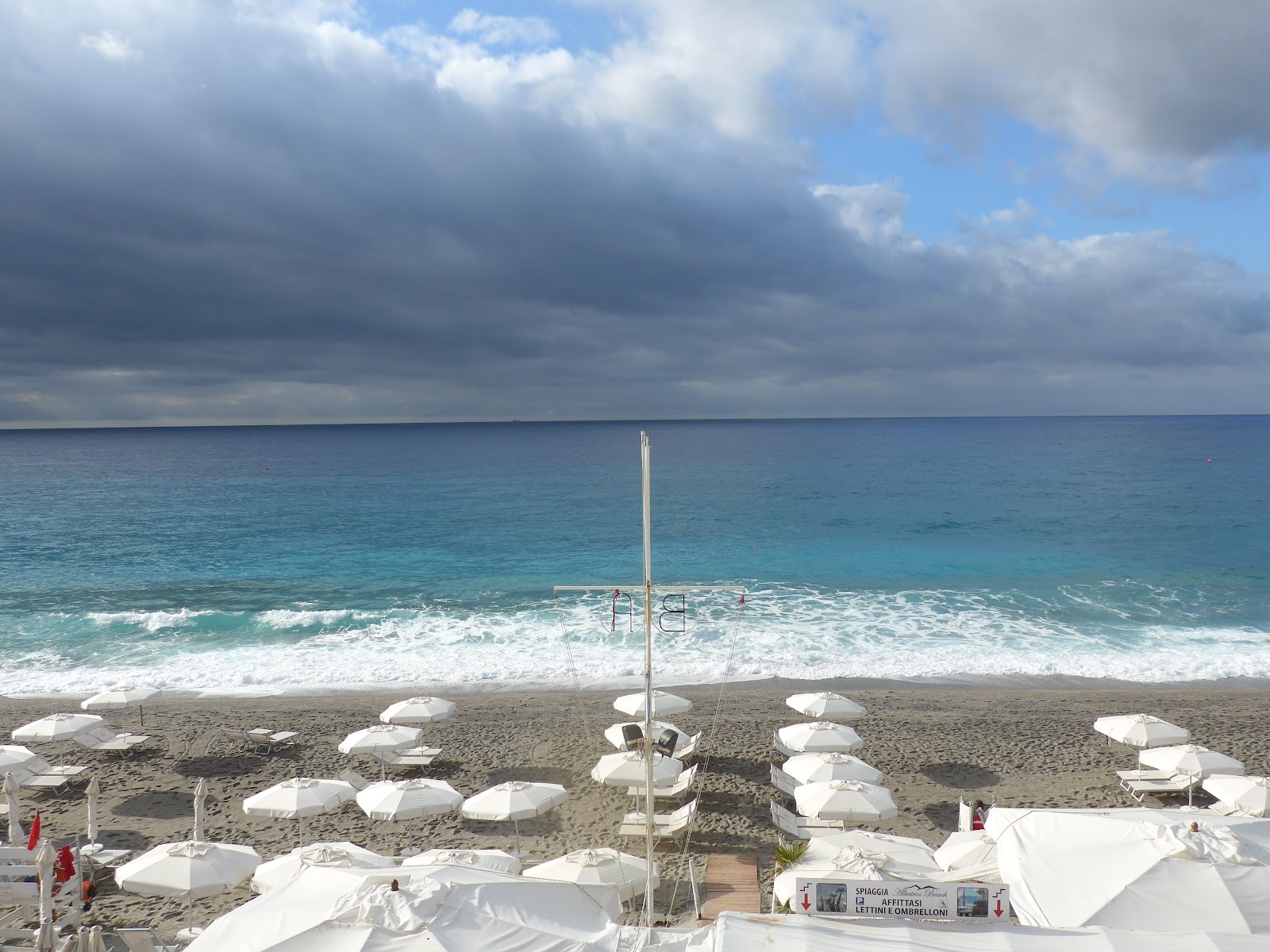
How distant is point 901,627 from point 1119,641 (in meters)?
7.53

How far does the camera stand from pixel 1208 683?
2486 centimetres

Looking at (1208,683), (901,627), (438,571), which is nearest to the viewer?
(1208,683)

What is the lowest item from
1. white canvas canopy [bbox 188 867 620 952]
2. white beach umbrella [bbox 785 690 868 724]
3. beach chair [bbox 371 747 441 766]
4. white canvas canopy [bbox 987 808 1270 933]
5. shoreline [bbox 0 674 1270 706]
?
shoreline [bbox 0 674 1270 706]

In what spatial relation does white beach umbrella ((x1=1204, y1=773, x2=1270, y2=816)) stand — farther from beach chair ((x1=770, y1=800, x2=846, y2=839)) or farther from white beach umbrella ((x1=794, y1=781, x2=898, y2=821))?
beach chair ((x1=770, y1=800, x2=846, y2=839))

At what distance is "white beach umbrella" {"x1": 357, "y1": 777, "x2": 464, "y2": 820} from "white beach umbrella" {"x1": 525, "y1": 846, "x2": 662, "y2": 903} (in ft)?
10.4

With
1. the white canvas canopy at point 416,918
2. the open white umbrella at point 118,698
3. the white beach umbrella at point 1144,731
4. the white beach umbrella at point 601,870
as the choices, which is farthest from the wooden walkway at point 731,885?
the open white umbrella at point 118,698

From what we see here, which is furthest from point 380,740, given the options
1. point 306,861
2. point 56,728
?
point 56,728

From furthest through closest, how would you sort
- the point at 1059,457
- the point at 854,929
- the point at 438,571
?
the point at 1059,457 → the point at 438,571 → the point at 854,929

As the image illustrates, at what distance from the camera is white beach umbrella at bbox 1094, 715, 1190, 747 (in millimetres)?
16766

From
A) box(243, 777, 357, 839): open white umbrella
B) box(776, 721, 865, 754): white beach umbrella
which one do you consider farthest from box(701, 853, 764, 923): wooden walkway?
box(243, 777, 357, 839): open white umbrella

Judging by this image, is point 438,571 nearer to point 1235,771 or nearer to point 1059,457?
point 1235,771

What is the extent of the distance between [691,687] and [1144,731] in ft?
38.9

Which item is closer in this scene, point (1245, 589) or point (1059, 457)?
point (1245, 589)

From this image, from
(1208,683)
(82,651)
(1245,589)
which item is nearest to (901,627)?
(1208,683)
